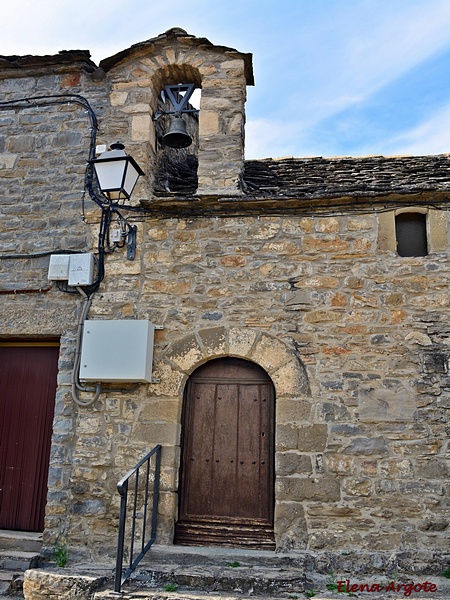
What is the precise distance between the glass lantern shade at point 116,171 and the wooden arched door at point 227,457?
5.93 ft

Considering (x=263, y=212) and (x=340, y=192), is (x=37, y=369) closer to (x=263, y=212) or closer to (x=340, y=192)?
(x=263, y=212)

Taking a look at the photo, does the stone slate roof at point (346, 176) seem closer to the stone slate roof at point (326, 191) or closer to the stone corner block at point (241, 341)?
the stone slate roof at point (326, 191)

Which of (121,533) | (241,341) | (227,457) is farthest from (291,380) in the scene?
(121,533)

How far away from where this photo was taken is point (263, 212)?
17.7 ft

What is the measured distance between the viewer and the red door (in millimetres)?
5328

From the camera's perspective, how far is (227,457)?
5.05 meters

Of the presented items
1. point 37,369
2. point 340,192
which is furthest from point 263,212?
point 37,369

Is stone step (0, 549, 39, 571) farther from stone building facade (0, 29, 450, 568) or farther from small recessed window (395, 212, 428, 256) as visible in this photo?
small recessed window (395, 212, 428, 256)

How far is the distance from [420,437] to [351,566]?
1176 millimetres

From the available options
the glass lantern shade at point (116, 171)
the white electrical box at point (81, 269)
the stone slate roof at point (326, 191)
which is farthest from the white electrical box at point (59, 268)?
the stone slate roof at point (326, 191)

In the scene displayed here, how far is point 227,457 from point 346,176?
311 centimetres

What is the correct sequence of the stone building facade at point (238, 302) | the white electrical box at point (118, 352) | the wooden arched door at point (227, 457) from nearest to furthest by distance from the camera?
the stone building facade at point (238, 302), the wooden arched door at point (227, 457), the white electrical box at point (118, 352)

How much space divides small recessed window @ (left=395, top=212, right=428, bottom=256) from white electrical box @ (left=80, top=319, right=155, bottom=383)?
2.43 metres

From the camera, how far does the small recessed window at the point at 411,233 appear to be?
17.1 ft
